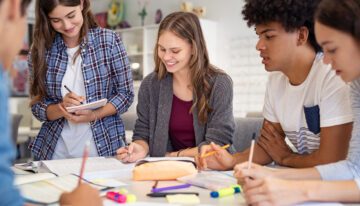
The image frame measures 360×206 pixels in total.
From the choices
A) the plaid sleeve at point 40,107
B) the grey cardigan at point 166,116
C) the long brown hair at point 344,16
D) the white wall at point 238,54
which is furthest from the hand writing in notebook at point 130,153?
the white wall at point 238,54

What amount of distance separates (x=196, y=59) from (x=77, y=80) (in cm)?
50

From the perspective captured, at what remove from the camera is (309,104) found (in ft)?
4.17

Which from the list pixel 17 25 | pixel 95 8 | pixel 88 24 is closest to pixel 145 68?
A: pixel 95 8

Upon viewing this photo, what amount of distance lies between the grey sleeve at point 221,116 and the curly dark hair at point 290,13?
40 cm

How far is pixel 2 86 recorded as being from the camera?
0.59m

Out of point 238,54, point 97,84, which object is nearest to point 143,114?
point 97,84

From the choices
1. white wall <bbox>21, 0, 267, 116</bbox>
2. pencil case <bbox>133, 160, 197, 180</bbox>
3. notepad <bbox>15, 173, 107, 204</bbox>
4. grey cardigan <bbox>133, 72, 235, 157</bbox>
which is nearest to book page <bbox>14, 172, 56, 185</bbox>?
notepad <bbox>15, 173, 107, 204</bbox>

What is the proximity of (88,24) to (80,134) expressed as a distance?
0.47m

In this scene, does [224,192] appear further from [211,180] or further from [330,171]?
[330,171]

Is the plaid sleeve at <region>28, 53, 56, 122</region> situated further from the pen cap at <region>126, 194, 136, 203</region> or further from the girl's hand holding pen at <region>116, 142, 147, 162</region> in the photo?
the pen cap at <region>126, 194, 136, 203</region>

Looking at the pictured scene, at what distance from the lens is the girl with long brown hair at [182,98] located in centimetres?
163

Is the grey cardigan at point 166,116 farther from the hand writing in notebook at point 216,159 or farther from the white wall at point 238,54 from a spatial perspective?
the white wall at point 238,54

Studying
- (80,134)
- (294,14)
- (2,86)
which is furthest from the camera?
(80,134)

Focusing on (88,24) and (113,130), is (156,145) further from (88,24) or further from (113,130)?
(88,24)
